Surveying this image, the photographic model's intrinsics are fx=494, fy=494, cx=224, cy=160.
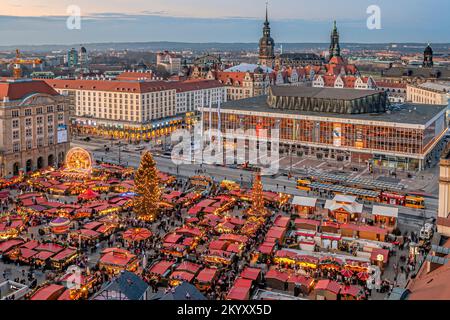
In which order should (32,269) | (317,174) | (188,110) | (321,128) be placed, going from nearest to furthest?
(32,269) → (317,174) → (321,128) → (188,110)

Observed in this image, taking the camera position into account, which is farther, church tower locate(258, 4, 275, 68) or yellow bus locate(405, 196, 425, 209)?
church tower locate(258, 4, 275, 68)

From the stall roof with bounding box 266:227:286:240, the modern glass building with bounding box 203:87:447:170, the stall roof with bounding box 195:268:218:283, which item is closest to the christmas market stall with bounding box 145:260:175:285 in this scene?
the stall roof with bounding box 195:268:218:283

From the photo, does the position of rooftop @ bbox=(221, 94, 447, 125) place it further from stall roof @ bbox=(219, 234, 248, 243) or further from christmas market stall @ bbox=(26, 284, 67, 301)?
christmas market stall @ bbox=(26, 284, 67, 301)

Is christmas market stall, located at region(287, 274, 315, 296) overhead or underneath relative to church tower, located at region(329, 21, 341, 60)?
underneath

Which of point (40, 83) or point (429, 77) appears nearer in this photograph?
point (40, 83)

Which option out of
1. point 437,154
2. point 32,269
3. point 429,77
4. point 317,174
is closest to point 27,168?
point 32,269

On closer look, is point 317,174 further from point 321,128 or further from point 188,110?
point 188,110
